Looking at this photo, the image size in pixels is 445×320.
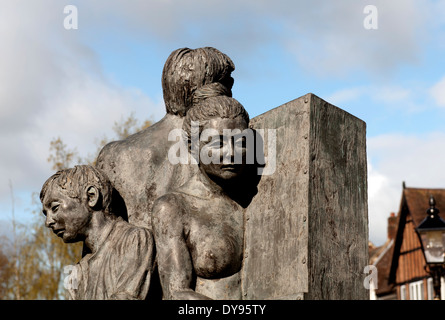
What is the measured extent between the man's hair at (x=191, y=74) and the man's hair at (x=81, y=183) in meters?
0.76

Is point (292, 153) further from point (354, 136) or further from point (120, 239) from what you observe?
point (120, 239)

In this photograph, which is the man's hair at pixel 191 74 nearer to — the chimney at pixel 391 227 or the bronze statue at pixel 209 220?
the bronze statue at pixel 209 220

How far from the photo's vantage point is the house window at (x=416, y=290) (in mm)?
34312

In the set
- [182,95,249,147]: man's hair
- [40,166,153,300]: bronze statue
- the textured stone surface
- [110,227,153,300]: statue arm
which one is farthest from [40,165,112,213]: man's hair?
the textured stone surface

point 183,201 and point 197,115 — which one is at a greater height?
point 197,115

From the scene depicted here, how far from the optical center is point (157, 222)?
514 centimetres

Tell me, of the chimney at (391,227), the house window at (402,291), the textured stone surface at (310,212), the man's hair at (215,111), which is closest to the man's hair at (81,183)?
the man's hair at (215,111)

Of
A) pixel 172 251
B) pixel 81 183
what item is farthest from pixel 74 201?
Result: pixel 172 251

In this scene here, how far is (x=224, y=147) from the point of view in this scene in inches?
203

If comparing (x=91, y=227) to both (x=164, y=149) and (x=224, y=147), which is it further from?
(x=224, y=147)

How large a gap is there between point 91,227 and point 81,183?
30cm

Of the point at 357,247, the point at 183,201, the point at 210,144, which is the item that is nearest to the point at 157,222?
the point at 183,201
